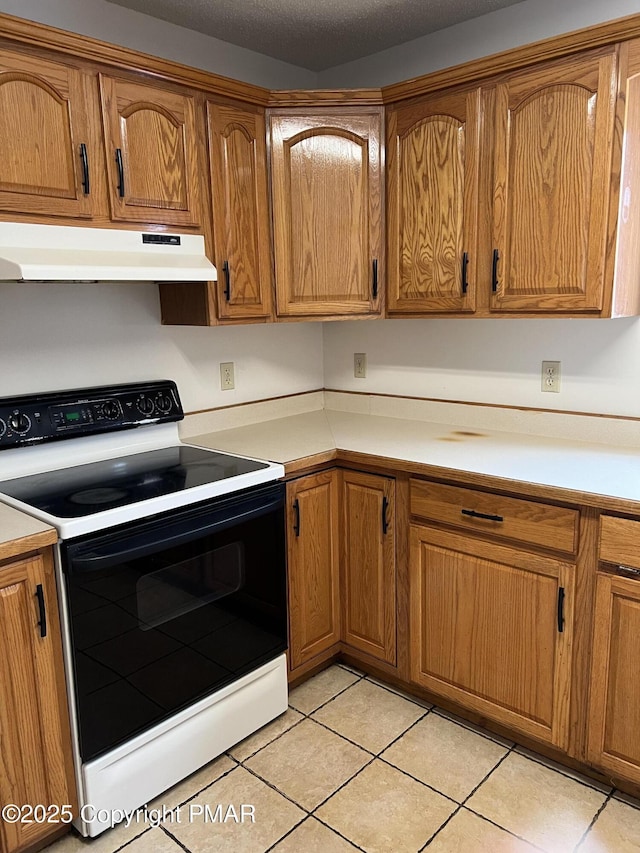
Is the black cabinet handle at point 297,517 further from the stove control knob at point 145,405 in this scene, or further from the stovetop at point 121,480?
the stove control knob at point 145,405

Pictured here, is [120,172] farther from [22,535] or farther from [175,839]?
[175,839]

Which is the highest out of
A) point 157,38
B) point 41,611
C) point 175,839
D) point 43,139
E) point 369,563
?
point 157,38

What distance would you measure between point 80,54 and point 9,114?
0.29 metres

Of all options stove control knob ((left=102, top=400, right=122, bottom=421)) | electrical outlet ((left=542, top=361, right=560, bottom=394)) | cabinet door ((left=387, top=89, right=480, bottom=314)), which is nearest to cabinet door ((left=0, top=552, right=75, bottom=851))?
stove control knob ((left=102, top=400, right=122, bottom=421))

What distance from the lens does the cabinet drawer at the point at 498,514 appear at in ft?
5.91

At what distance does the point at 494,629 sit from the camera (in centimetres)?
200

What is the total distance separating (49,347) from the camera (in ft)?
6.99

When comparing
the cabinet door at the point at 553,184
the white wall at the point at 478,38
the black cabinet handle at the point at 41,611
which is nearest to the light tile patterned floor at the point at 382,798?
the black cabinet handle at the point at 41,611

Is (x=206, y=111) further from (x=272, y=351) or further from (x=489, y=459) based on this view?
(x=489, y=459)

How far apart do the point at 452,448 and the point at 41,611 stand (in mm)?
1381

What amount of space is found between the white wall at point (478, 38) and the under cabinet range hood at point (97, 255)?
1.22 metres

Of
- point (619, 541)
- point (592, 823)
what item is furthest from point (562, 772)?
point (619, 541)

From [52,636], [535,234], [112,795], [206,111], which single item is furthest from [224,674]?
[206,111]

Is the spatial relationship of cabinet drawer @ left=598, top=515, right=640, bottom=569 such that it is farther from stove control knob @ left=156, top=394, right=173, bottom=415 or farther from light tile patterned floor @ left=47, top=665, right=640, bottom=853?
stove control knob @ left=156, top=394, right=173, bottom=415
